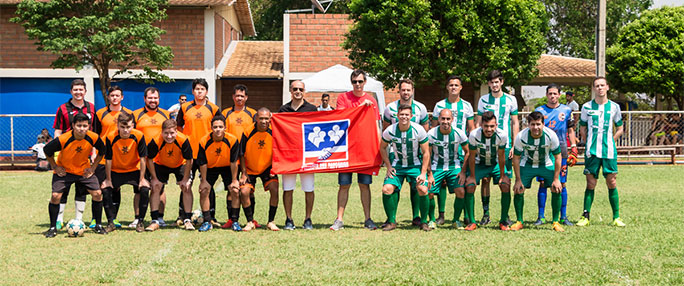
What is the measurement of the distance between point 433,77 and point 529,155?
15.8 meters

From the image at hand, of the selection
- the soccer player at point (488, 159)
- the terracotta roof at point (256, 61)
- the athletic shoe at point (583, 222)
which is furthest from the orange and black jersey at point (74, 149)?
the terracotta roof at point (256, 61)

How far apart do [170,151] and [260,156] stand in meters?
1.19

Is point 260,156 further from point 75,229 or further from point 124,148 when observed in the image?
point 75,229

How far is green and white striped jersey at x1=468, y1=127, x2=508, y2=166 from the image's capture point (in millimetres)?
8664

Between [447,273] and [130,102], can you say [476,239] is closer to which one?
[447,273]

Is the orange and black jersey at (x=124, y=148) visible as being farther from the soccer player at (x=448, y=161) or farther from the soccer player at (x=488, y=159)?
the soccer player at (x=488, y=159)

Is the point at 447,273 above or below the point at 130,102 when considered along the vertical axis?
below

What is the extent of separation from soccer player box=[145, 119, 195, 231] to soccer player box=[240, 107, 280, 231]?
0.72 m

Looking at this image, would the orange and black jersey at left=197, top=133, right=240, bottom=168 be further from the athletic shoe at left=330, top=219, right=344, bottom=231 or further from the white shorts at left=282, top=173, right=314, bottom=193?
the athletic shoe at left=330, top=219, right=344, bottom=231

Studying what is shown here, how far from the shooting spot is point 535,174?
884cm

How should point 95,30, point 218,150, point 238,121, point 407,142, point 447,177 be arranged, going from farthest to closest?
point 95,30, point 238,121, point 447,177, point 218,150, point 407,142

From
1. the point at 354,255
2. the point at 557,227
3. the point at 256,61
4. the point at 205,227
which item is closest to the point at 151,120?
the point at 205,227

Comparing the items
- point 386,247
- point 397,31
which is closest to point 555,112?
point 386,247

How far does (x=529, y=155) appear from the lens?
28.9 feet
